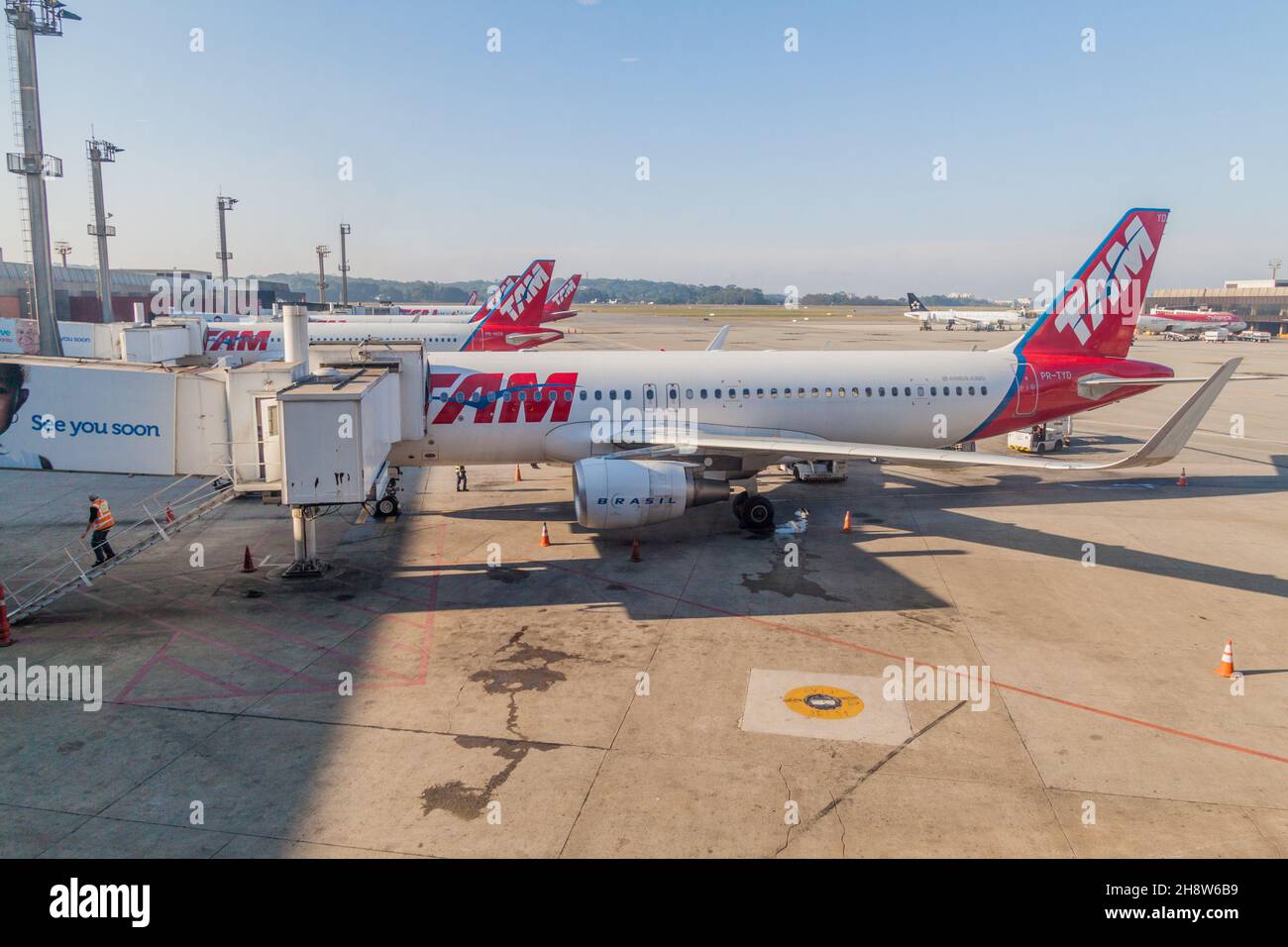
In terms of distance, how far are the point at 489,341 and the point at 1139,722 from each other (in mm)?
48677

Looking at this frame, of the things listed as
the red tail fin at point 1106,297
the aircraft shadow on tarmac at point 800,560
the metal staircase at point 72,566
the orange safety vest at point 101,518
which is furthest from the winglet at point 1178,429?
the orange safety vest at point 101,518

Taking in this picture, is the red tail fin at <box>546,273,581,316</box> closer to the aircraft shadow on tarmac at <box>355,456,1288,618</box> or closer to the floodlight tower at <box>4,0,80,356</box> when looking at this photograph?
the floodlight tower at <box>4,0,80,356</box>

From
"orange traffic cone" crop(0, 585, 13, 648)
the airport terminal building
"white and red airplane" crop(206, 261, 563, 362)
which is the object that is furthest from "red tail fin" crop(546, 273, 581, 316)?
the airport terminal building

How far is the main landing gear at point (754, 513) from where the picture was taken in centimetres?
2414

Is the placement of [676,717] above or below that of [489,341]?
below

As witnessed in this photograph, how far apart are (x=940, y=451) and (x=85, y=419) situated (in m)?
20.8

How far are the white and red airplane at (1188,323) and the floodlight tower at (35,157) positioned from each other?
12873 cm

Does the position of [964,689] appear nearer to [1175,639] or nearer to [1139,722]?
[1139,722]

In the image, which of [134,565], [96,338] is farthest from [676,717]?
[96,338]

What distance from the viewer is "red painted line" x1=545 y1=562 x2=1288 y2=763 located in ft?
41.1

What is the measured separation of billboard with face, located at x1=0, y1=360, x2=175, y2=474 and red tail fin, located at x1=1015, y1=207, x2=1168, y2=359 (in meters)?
26.3

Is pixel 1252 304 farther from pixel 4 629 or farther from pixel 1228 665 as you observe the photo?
pixel 4 629
